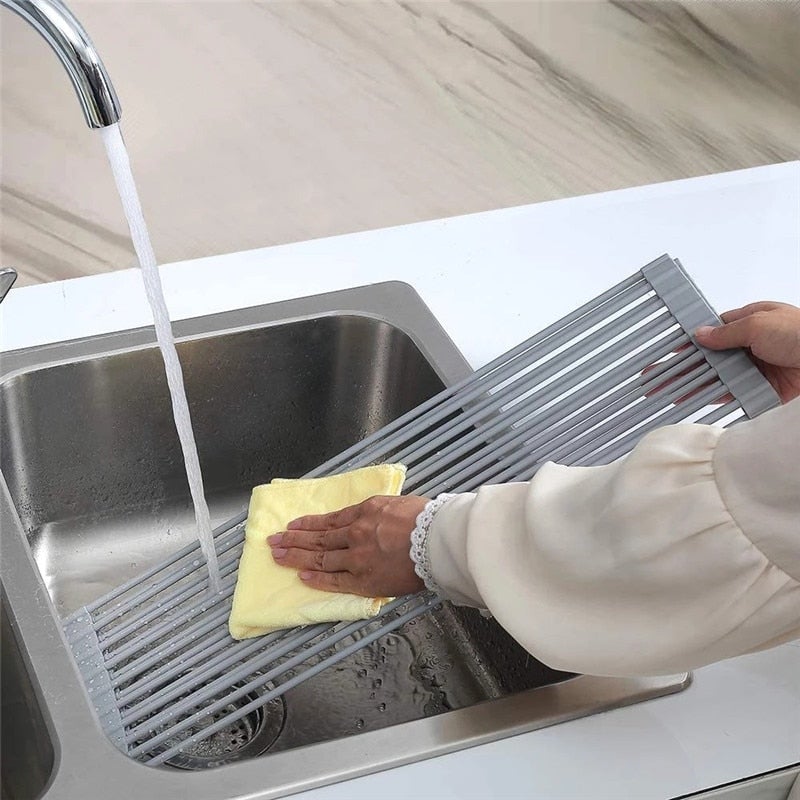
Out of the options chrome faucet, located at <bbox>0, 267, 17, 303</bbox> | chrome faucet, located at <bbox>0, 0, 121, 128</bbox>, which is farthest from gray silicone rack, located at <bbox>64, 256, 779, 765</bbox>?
chrome faucet, located at <bbox>0, 0, 121, 128</bbox>

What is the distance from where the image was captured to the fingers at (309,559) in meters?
0.85

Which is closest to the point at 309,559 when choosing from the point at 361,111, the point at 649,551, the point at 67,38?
the point at 649,551

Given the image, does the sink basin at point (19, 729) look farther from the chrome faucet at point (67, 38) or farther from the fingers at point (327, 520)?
the chrome faucet at point (67, 38)

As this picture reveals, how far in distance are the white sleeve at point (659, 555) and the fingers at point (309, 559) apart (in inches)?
5.7

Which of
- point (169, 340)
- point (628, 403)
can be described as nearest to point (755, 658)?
point (628, 403)

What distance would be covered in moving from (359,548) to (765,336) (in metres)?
0.34

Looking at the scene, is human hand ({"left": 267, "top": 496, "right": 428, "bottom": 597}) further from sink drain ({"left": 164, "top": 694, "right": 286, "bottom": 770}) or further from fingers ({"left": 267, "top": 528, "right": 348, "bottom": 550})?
sink drain ({"left": 164, "top": 694, "right": 286, "bottom": 770})

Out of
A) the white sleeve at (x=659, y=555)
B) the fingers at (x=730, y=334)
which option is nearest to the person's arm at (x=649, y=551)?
the white sleeve at (x=659, y=555)

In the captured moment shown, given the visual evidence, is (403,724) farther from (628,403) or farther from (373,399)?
(373,399)

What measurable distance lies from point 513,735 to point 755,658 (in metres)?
0.18

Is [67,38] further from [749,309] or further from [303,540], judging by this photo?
[749,309]

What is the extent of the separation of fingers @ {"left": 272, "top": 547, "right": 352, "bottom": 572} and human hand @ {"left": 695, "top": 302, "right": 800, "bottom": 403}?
1.05 ft

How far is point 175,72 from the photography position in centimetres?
130

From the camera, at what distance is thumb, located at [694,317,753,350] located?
880mm
